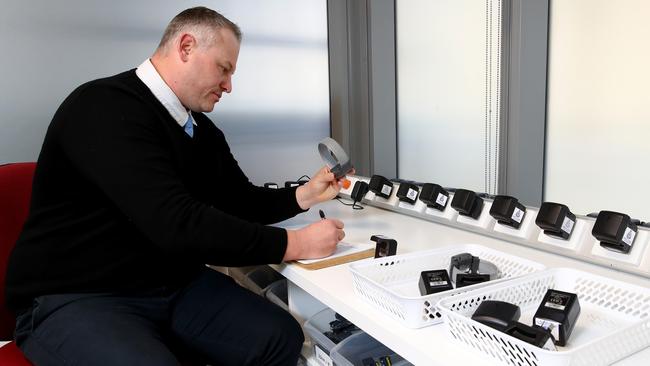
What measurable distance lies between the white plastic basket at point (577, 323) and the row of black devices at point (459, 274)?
0.05 m

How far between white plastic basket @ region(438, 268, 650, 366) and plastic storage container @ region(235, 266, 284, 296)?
0.86 m

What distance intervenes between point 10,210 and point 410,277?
3.04 feet

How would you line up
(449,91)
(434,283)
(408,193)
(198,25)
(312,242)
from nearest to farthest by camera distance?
(434,283) < (312,242) < (198,25) < (408,193) < (449,91)

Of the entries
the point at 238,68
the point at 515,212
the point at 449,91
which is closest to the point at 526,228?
the point at 515,212

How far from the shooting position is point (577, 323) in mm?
685

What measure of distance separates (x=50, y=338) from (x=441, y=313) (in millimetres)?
721

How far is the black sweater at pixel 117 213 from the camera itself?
2.92 feet

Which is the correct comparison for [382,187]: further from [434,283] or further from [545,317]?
[545,317]

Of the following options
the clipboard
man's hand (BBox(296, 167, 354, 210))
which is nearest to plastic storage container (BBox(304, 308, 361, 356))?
the clipboard

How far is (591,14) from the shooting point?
1.41 metres

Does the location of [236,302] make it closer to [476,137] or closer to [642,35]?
[476,137]

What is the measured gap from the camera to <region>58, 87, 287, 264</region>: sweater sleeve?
88cm

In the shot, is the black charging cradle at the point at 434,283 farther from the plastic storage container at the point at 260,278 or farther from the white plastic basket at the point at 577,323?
the plastic storage container at the point at 260,278

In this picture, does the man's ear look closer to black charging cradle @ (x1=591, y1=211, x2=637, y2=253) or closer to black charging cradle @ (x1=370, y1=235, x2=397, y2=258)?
black charging cradle @ (x1=370, y1=235, x2=397, y2=258)
